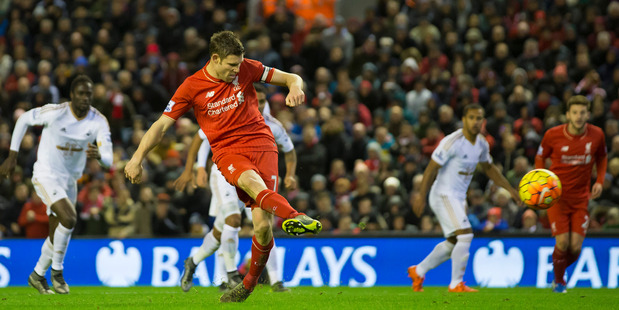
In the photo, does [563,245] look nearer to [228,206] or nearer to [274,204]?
[228,206]

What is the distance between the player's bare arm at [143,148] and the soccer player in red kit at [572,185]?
5.40 meters

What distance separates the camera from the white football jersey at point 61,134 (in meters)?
11.6

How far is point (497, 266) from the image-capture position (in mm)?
14109

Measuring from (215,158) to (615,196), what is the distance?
349 inches

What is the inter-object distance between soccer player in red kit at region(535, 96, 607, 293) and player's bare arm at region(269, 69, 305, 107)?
4329 mm

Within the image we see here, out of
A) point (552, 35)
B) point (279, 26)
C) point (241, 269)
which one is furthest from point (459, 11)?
point (241, 269)

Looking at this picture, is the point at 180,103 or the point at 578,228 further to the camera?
the point at 578,228

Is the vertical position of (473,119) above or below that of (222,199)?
above

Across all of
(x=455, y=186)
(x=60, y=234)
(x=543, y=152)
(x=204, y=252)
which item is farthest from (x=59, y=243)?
(x=543, y=152)

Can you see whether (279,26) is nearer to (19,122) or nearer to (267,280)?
(267,280)

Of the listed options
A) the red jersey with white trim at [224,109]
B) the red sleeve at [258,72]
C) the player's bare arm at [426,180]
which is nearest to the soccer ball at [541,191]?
the player's bare arm at [426,180]

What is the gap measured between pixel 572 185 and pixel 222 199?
436 cm

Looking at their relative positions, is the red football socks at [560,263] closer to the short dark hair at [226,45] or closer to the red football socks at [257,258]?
the red football socks at [257,258]

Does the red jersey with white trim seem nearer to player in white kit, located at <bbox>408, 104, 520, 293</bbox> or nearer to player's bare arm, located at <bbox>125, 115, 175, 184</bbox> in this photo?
player's bare arm, located at <bbox>125, 115, 175, 184</bbox>
